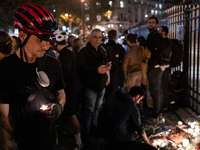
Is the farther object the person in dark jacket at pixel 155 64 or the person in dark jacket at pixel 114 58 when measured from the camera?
the person in dark jacket at pixel 114 58

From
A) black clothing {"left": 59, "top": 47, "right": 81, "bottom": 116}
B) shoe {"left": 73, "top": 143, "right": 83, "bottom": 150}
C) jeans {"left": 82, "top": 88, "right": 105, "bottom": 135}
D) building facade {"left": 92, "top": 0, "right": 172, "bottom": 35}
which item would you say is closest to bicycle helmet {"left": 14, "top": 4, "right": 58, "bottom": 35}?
black clothing {"left": 59, "top": 47, "right": 81, "bottom": 116}

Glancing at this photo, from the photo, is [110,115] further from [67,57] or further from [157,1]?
[157,1]

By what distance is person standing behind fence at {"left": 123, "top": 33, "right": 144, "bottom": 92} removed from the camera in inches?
211

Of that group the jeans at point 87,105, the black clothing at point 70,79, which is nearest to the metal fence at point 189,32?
the jeans at point 87,105

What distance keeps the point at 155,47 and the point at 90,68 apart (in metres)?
1.74

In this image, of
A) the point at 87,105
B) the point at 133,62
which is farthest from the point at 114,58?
the point at 87,105

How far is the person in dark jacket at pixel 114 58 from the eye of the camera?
18.8ft

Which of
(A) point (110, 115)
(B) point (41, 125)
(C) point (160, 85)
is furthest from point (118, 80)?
(B) point (41, 125)

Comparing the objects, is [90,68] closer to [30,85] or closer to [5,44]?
[5,44]

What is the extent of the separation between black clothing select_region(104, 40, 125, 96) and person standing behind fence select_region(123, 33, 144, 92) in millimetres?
404

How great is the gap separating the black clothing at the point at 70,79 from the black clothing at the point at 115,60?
1673 millimetres

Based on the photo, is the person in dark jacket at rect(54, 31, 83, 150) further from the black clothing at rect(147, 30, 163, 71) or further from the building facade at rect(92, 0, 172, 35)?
the building facade at rect(92, 0, 172, 35)

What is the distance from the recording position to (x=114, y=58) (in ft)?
19.0

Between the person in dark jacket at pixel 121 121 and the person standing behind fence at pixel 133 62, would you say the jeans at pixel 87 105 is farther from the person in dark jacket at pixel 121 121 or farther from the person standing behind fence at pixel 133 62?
the person standing behind fence at pixel 133 62
